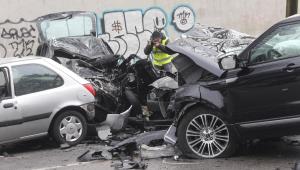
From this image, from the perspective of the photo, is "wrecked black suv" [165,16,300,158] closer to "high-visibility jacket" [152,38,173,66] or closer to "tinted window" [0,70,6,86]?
"tinted window" [0,70,6,86]

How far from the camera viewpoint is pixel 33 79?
873 centimetres

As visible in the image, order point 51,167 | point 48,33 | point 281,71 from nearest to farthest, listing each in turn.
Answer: point 281,71 < point 51,167 < point 48,33

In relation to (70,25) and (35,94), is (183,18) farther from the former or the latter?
(35,94)

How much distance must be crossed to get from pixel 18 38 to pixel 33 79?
263 inches

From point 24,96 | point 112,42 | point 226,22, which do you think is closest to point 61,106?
point 24,96

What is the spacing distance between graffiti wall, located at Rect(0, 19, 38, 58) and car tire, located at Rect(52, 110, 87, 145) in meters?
6.79

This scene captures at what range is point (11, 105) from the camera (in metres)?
8.39

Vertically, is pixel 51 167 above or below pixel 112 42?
below

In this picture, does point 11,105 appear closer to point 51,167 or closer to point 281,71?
point 51,167

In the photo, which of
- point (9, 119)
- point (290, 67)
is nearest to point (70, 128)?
point (9, 119)

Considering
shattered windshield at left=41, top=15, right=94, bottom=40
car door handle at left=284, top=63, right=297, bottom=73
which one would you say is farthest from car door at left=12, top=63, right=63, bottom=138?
shattered windshield at left=41, top=15, right=94, bottom=40

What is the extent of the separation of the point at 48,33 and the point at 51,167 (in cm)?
646

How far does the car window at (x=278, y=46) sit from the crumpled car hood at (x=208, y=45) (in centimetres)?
52

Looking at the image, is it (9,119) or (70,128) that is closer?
(9,119)
